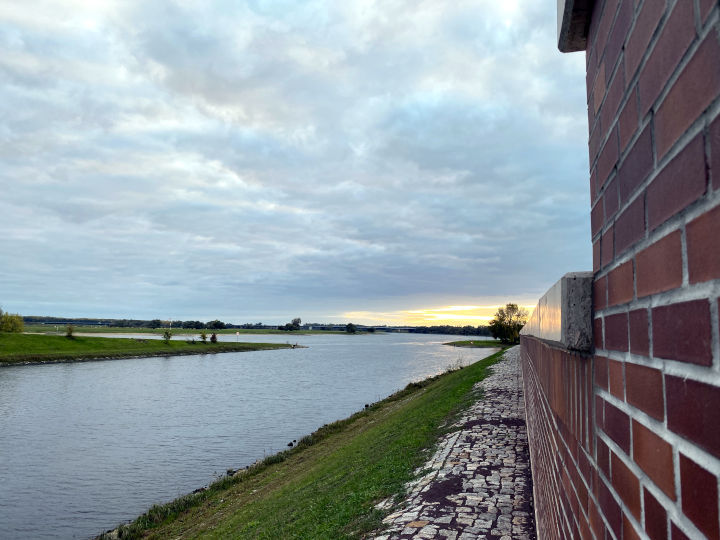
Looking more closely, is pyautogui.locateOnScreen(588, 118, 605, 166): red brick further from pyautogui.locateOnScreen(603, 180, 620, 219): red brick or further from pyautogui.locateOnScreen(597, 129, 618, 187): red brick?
pyautogui.locateOnScreen(603, 180, 620, 219): red brick

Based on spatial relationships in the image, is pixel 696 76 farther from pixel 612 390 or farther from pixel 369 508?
pixel 369 508

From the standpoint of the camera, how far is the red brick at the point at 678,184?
755 millimetres

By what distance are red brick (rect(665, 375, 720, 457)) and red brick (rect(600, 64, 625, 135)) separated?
75 centimetres

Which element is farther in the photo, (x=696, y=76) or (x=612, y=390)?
(x=612, y=390)

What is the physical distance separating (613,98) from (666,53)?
48 cm

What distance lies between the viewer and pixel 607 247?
1.41 metres

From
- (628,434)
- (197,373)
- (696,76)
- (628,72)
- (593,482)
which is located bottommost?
(197,373)

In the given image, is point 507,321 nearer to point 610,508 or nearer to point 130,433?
point 130,433

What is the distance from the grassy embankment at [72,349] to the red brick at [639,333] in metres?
68.8

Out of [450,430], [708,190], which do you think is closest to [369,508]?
[450,430]

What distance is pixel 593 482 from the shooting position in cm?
159

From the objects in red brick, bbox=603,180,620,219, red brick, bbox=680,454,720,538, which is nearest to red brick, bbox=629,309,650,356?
red brick, bbox=680,454,720,538

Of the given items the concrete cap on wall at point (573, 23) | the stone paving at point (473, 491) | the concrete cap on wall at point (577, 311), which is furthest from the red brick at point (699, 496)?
the stone paving at point (473, 491)

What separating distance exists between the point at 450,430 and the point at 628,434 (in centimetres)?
1099
